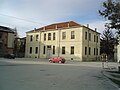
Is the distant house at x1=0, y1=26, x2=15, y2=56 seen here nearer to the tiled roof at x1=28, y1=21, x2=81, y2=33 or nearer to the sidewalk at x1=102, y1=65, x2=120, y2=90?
the tiled roof at x1=28, y1=21, x2=81, y2=33

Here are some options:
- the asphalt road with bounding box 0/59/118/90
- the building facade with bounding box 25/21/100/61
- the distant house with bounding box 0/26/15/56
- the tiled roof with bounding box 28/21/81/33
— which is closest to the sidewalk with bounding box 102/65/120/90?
the asphalt road with bounding box 0/59/118/90

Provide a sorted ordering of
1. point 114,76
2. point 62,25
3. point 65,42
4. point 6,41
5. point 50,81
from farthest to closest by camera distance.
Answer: point 6,41, point 62,25, point 65,42, point 114,76, point 50,81

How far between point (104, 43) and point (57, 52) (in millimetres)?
24448

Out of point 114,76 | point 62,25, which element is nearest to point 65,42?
point 62,25

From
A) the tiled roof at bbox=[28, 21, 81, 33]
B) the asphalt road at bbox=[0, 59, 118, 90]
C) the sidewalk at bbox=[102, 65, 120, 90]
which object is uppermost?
the tiled roof at bbox=[28, 21, 81, 33]

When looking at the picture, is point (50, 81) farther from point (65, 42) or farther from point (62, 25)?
point (62, 25)

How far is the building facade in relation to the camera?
53344 millimetres

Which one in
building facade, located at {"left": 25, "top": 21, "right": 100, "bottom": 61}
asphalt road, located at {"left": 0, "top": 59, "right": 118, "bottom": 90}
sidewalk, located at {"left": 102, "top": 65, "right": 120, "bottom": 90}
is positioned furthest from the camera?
building facade, located at {"left": 25, "top": 21, "right": 100, "bottom": 61}

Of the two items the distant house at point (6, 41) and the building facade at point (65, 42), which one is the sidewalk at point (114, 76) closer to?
the building facade at point (65, 42)

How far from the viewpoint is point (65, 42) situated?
55.8 m

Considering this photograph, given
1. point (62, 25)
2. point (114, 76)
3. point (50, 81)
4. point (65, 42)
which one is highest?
point (62, 25)

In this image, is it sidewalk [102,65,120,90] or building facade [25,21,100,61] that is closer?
sidewalk [102,65,120,90]

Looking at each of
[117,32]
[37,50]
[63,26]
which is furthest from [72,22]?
[117,32]

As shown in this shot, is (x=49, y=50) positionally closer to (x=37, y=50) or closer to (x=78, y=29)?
(x=37, y=50)
